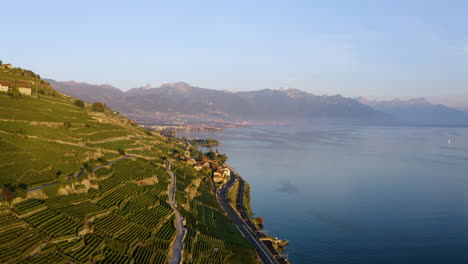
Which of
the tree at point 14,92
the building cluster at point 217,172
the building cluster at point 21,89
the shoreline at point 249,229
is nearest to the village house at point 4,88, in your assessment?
the building cluster at point 21,89

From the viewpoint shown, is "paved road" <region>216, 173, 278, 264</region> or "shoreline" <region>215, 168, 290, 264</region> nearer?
"paved road" <region>216, 173, 278, 264</region>

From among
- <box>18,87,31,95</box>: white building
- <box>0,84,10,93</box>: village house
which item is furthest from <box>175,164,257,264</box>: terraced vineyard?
<box>0,84,10,93</box>: village house

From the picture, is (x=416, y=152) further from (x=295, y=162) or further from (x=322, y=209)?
(x=322, y=209)

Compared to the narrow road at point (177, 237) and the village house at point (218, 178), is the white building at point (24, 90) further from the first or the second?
the village house at point (218, 178)

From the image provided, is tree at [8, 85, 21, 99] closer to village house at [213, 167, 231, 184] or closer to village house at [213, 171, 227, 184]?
village house at [213, 171, 227, 184]

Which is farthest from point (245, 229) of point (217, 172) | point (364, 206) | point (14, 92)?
point (14, 92)
